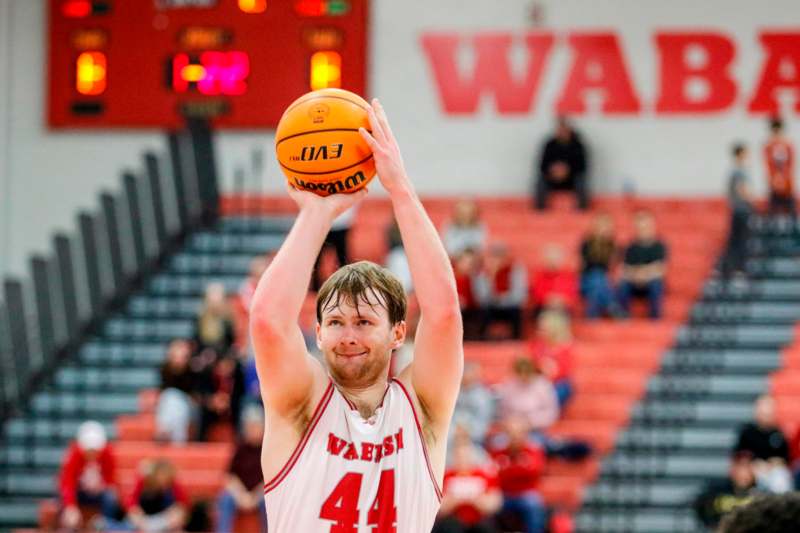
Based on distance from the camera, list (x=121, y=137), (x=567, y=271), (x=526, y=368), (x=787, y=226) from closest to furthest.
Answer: (x=526, y=368) → (x=567, y=271) → (x=787, y=226) → (x=121, y=137)

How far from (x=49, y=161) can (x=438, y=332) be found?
17302mm

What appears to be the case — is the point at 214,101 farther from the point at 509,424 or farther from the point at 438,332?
the point at 438,332

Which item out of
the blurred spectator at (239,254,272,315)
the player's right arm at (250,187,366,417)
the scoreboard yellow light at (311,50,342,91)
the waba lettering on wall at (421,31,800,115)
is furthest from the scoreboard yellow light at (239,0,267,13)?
the player's right arm at (250,187,366,417)

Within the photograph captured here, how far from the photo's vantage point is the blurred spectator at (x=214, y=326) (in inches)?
614

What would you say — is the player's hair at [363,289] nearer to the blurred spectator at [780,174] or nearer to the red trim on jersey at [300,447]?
the red trim on jersey at [300,447]

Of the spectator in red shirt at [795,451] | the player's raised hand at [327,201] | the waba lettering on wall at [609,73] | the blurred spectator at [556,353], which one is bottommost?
the spectator in red shirt at [795,451]

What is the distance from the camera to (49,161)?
20.9 meters

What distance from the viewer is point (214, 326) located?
618 inches

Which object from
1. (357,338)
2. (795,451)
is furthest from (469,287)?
(357,338)

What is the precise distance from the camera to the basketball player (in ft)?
13.4

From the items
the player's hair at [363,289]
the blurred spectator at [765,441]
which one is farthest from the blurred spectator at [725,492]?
the player's hair at [363,289]

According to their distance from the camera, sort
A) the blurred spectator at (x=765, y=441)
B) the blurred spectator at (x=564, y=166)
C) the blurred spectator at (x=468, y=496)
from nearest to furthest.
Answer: the blurred spectator at (x=468, y=496)
the blurred spectator at (x=765, y=441)
the blurred spectator at (x=564, y=166)

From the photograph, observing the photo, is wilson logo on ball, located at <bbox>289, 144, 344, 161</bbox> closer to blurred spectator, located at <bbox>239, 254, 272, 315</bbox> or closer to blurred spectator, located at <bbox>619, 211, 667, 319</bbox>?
blurred spectator, located at <bbox>239, 254, 272, 315</bbox>

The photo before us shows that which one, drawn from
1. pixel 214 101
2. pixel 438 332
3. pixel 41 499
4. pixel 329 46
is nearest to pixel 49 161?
pixel 214 101
